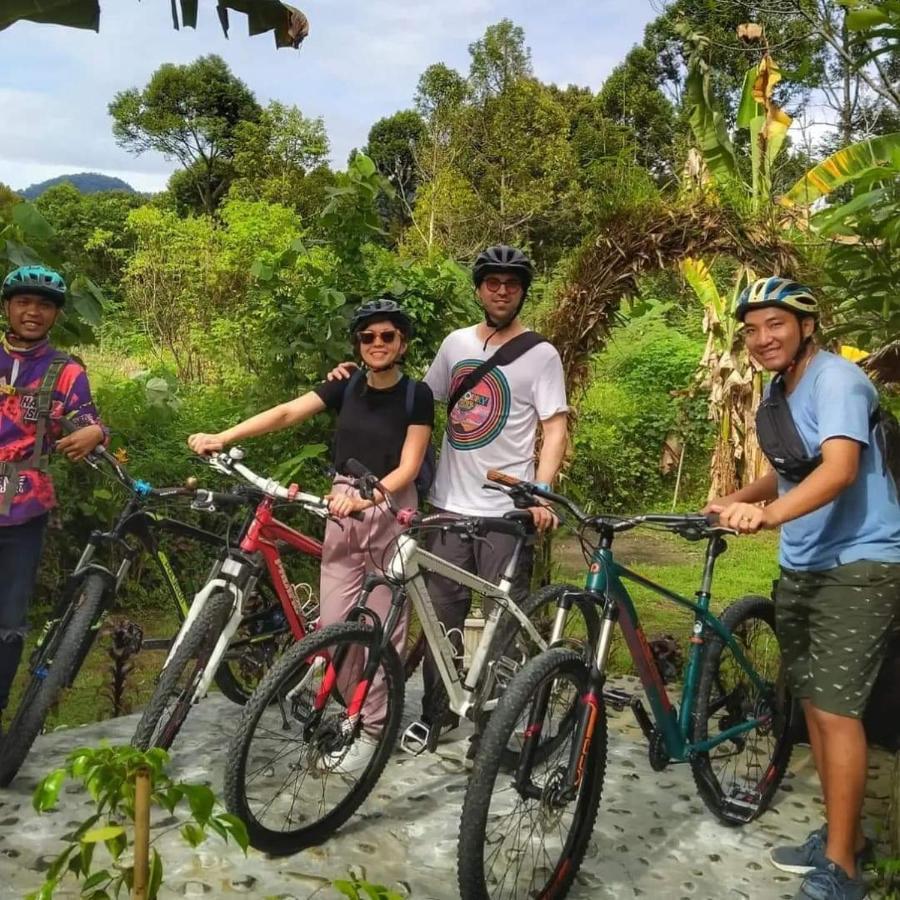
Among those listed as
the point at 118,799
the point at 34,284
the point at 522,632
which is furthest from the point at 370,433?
the point at 118,799

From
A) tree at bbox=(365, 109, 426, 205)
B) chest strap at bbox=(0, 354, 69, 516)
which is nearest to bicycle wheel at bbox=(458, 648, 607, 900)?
chest strap at bbox=(0, 354, 69, 516)

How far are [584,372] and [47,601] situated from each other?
395cm

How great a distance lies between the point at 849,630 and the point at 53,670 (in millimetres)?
2805

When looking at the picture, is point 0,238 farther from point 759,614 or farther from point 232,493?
point 759,614

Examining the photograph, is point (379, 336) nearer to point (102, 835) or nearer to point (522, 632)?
point (522, 632)

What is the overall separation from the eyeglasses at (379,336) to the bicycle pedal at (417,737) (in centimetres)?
152

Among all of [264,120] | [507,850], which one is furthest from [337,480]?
[264,120]

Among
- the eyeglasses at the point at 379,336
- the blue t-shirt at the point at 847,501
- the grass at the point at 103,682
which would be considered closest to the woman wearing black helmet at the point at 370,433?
the eyeglasses at the point at 379,336

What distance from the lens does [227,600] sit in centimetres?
344

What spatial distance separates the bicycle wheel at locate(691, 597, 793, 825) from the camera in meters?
3.64

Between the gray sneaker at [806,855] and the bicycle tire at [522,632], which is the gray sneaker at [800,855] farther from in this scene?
the bicycle tire at [522,632]

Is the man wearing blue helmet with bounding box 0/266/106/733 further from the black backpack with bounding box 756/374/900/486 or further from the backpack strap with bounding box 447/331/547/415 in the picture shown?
the black backpack with bounding box 756/374/900/486

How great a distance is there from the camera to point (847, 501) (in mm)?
3090

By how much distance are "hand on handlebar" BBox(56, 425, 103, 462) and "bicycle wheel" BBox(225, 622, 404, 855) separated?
3.90 feet
